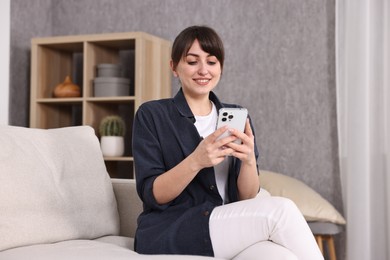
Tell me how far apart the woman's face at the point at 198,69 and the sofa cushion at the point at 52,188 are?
0.54 metres

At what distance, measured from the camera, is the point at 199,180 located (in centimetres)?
190

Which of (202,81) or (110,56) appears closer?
(202,81)

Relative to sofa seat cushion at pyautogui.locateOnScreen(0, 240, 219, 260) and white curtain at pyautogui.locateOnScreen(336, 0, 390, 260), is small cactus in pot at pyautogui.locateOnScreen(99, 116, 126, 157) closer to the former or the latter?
white curtain at pyautogui.locateOnScreen(336, 0, 390, 260)

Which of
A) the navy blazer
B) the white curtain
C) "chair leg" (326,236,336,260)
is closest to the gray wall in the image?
the white curtain

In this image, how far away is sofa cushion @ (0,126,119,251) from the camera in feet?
6.40

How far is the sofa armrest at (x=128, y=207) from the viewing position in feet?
7.73

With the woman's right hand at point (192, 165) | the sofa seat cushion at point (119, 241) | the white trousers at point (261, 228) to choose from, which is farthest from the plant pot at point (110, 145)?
the white trousers at point (261, 228)

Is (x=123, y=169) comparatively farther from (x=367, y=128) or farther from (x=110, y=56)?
(x=367, y=128)

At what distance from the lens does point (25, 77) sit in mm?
4387

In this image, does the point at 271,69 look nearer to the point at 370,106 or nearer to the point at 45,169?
the point at 370,106

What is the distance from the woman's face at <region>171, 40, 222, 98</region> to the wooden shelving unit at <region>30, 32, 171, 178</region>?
1.97 metres

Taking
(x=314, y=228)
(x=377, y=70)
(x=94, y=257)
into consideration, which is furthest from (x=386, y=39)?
(x=94, y=257)

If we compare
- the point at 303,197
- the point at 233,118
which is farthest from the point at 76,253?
the point at 303,197

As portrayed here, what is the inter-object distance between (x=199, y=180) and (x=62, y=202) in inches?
19.5
